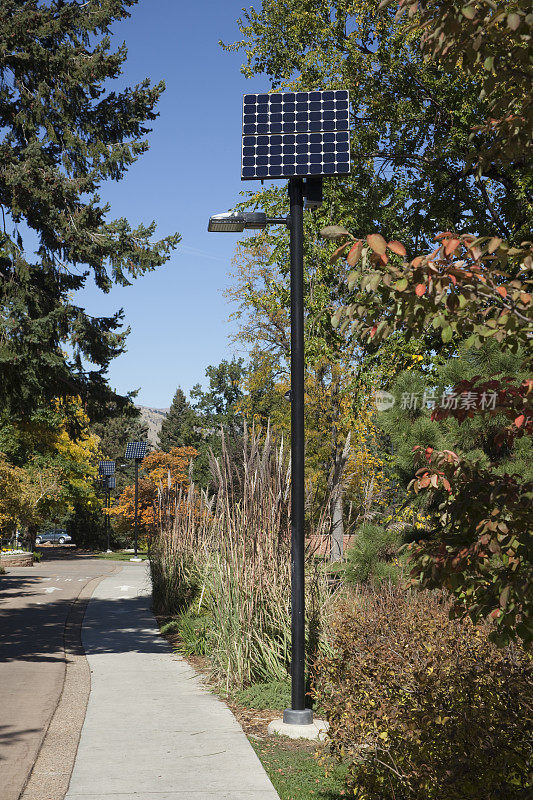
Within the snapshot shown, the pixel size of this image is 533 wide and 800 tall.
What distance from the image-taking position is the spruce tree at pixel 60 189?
→ 1409 centimetres

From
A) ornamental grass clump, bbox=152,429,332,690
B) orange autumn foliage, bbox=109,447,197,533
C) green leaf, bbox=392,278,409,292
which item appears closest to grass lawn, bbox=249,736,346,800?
ornamental grass clump, bbox=152,429,332,690

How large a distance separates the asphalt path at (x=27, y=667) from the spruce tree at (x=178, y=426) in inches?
1893

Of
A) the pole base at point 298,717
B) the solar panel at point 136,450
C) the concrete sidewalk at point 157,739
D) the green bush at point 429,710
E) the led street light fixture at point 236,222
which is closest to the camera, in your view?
the green bush at point 429,710

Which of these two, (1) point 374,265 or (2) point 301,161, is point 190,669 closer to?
(2) point 301,161

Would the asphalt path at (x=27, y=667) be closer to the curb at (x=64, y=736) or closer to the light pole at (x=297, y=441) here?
the curb at (x=64, y=736)

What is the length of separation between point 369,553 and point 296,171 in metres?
4.72

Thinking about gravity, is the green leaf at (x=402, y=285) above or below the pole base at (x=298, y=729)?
above

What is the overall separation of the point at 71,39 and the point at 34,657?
1241 centimetres

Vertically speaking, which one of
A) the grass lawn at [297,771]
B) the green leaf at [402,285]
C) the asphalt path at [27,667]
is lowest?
the asphalt path at [27,667]

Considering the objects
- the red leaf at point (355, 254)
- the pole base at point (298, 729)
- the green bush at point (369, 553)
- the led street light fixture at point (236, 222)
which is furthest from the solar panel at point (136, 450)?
the red leaf at point (355, 254)

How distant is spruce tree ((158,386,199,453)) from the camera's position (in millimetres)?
70188

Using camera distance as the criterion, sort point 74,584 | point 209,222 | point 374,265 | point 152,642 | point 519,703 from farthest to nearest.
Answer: point 74,584 < point 152,642 < point 209,222 < point 519,703 < point 374,265

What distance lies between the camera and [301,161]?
736cm

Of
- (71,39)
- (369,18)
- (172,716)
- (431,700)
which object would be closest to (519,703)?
(431,700)
